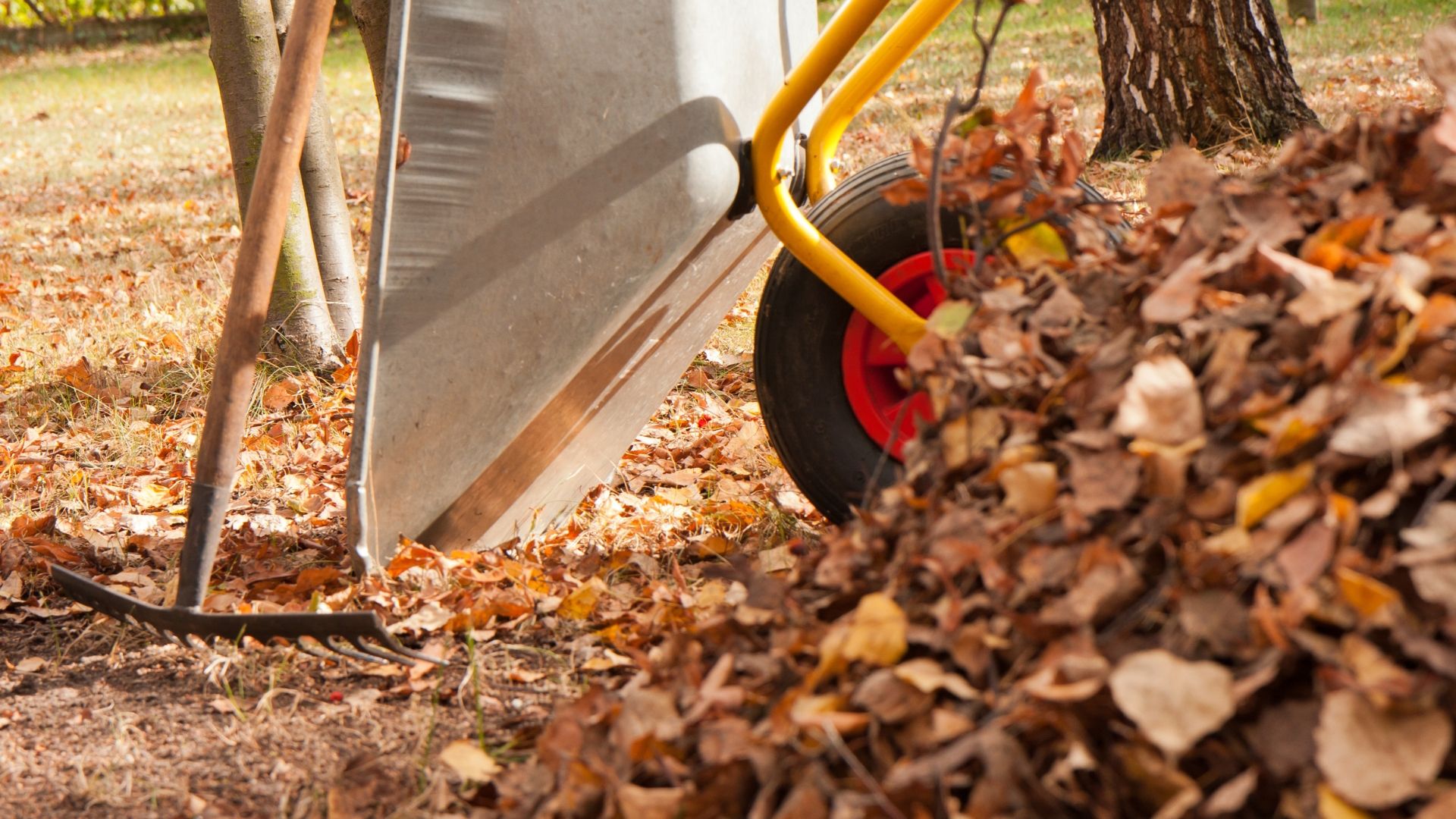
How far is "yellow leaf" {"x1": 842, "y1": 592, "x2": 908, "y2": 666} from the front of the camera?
1.25m

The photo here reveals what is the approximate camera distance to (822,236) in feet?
6.76

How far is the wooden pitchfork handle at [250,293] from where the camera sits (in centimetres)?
188

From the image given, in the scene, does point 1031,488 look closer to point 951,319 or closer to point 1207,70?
point 951,319

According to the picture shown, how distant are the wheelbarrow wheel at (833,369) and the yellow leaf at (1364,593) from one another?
1.09 metres

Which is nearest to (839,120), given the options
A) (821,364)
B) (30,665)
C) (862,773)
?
(821,364)

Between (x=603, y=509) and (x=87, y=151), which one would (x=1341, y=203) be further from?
(x=87, y=151)

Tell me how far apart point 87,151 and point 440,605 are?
27.6 feet

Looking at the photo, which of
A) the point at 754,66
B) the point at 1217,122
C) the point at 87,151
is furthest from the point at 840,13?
the point at 87,151

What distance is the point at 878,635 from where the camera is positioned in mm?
1252

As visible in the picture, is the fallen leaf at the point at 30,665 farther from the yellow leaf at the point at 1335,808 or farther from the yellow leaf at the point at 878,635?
the yellow leaf at the point at 1335,808

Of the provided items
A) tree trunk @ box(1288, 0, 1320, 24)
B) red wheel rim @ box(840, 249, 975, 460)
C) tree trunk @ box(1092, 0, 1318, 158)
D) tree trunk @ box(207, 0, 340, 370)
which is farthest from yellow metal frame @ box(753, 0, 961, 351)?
tree trunk @ box(1288, 0, 1320, 24)

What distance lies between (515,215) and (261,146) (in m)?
1.54

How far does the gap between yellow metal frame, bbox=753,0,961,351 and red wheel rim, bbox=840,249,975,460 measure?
0.36 ft

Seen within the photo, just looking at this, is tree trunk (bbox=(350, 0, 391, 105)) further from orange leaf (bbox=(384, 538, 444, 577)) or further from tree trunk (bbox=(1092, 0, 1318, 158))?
tree trunk (bbox=(1092, 0, 1318, 158))
